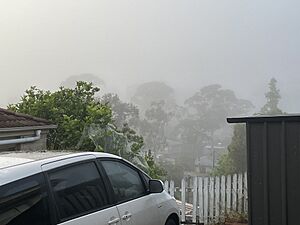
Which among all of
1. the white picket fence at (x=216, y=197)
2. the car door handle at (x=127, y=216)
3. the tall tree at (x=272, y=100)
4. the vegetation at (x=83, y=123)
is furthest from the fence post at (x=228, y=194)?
the tall tree at (x=272, y=100)

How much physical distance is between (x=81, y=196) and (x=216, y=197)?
235 inches

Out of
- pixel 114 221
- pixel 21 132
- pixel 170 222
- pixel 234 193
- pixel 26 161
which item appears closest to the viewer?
pixel 26 161

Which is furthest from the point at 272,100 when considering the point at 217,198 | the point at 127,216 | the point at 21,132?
the point at 127,216

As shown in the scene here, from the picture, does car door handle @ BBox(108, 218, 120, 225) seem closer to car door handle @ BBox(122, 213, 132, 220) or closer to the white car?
the white car

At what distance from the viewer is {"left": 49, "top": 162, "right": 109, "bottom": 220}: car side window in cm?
387

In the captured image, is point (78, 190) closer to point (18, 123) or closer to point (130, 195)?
point (130, 195)

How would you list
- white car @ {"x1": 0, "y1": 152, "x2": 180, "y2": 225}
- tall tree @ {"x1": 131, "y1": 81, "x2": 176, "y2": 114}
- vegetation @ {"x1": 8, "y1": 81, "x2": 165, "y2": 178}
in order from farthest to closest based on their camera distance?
tall tree @ {"x1": 131, "y1": 81, "x2": 176, "y2": 114} < vegetation @ {"x1": 8, "y1": 81, "x2": 165, "y2": 178} < white car @ {"x1": 0, "y1": 152, "x2": 180, "y2": 225}

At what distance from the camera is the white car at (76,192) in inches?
137

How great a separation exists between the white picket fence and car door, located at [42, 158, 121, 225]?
5409 mm

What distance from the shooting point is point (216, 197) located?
969 cm

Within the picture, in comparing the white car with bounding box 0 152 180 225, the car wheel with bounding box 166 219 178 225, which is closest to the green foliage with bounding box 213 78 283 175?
the car wheel with bounding box 166 219 178 225

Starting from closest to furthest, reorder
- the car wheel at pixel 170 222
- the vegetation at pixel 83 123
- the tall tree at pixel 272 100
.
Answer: the car wheel at pixel 170 222, the vegetation at pixel 83 123, the tall tree at pixel 272 100

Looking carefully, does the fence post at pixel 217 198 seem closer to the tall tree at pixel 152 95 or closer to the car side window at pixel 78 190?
the car side window at pixel 78 190

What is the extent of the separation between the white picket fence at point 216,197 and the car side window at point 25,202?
6331 mm
